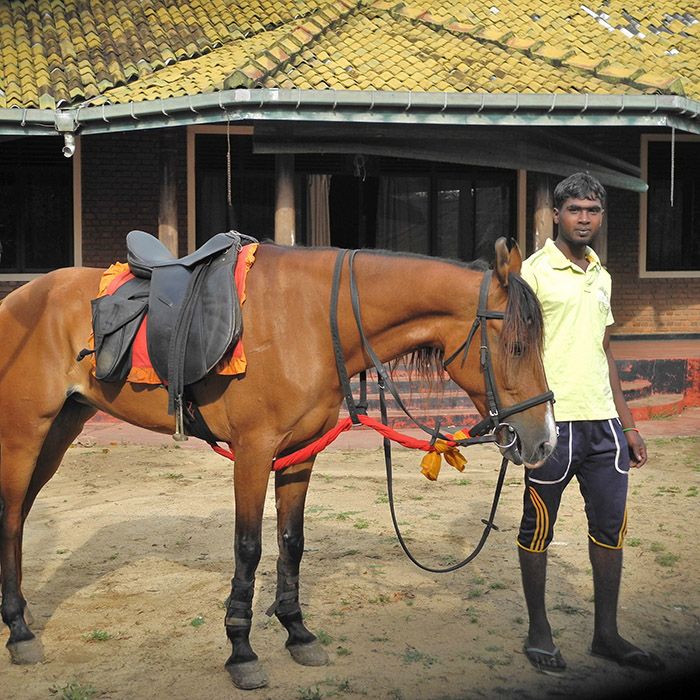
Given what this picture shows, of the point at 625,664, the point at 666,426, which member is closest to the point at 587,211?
the point at 625,664

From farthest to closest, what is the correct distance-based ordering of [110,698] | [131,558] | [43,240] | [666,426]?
[43,240], [666,426], [131,558], [110,698]

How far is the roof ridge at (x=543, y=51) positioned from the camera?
10.9 meters

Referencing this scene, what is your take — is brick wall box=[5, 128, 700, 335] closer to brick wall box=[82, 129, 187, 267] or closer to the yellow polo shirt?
brick wall box=[82, 129, 187, 267]

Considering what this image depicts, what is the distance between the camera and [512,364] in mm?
3676

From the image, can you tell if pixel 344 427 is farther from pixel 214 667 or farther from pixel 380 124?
pixel 380 124

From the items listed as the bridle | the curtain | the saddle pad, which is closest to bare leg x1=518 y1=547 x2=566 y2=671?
the bridle

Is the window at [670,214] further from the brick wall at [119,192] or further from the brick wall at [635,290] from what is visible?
the brick wall at [119,192]

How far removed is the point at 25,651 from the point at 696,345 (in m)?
12.2

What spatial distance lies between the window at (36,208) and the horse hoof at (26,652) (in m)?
9.89

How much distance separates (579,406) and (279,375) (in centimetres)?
125

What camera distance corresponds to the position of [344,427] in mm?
4270

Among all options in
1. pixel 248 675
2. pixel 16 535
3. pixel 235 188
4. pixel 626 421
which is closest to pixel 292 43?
pixel 235 188

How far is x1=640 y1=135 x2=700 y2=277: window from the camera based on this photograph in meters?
14.7

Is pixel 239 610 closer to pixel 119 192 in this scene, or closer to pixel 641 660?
pixel 641 660
